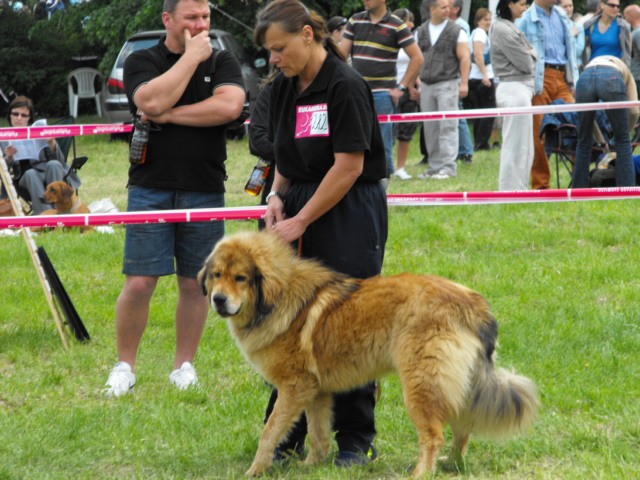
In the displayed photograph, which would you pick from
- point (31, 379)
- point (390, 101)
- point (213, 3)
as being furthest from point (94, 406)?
point (213, 3)

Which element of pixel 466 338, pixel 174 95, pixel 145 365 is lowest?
pixel 145 365

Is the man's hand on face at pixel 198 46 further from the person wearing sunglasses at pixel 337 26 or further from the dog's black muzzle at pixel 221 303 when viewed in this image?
the person wearing sunglasses at pixel 337 26

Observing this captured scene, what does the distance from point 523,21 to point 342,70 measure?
7.98 m

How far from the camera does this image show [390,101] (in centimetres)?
1198

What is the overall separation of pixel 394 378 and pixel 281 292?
1651 millimetres

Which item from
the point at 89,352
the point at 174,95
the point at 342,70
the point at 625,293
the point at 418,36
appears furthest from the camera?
the point at 418,36

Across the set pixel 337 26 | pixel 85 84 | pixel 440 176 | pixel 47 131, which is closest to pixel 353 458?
pixel 47 131

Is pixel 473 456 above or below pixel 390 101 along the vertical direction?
below

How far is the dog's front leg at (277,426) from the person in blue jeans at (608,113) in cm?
707

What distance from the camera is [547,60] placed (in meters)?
11.7

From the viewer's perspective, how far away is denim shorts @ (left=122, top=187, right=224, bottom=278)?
5590 millimetres

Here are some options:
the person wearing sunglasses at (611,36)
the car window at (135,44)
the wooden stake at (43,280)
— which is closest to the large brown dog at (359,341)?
the wooden stake at (43,280)

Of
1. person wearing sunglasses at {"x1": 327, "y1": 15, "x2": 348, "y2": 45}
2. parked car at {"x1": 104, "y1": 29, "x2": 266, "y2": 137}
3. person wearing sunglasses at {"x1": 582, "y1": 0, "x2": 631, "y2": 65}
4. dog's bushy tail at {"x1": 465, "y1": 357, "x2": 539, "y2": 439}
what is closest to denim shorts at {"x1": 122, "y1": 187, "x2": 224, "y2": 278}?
Answer: dog's bushy tail at {"x1": 465, "y1": 357, "x2": 539, "y2": 439}

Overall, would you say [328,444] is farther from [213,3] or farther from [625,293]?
[213,3]
